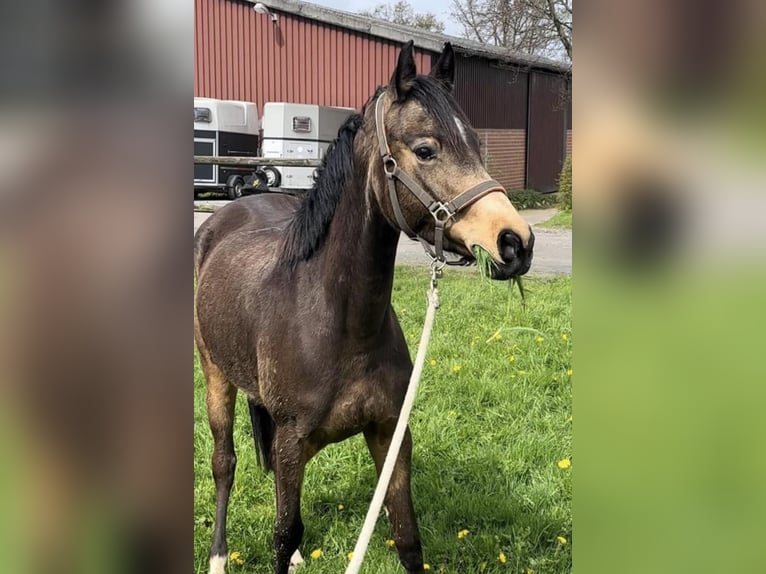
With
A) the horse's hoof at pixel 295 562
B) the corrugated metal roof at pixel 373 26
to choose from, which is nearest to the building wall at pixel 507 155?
the corrugated metal roof at pixel 373 26

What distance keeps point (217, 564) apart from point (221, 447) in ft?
1.96

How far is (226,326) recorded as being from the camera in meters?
3.18

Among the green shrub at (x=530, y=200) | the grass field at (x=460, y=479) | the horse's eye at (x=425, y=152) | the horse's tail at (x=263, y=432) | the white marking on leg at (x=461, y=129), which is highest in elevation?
the white marking on leg at (x=461, y=129)

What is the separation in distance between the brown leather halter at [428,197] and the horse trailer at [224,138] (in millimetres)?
13701

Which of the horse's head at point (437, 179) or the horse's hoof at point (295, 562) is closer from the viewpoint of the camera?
the horse's head at point (437, 179)

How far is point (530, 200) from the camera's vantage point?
1980 cm

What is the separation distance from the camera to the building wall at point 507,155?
65.7ft

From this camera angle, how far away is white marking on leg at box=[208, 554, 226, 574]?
122 inches

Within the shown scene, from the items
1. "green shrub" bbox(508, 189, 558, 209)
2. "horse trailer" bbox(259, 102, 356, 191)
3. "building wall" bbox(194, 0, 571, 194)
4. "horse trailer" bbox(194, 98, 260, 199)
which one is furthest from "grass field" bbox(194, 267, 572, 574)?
"green shrub" bbox(508, 189, 558, 209)

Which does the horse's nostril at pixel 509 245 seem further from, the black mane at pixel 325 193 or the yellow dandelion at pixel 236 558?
the yellow dandelion at pixel 236 558

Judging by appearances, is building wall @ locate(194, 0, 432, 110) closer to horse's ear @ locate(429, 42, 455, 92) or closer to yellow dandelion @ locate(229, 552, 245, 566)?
horse's ear @ locate(429, 42, 455, 92)
